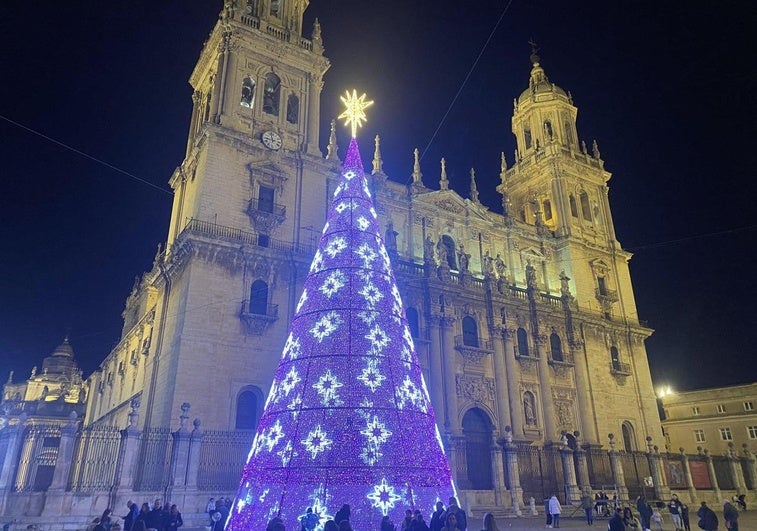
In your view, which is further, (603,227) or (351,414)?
(603,227)

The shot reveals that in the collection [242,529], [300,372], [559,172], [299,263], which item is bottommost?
[242,529]

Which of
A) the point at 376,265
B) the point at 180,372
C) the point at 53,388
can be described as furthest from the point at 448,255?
the point at 53,388

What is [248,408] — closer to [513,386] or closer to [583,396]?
[513,386]

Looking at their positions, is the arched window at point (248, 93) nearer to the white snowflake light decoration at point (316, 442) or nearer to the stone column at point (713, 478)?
the white snowflake light decoration at point (316, 442)

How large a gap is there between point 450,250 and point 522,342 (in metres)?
6.44

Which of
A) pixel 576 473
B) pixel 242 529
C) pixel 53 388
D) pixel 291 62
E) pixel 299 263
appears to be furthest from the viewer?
pixel 53 388

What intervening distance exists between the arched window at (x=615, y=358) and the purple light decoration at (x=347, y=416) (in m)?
25.6

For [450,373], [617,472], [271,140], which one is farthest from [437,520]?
[271,140]

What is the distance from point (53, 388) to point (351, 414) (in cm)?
6254

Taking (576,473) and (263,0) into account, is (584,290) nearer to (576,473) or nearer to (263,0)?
(576,473)

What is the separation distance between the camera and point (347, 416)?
9.76 meters

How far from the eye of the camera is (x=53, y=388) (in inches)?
2379

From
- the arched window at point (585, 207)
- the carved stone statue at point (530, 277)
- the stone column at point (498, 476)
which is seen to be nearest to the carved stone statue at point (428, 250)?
the carved stone statue at point (530, 277)

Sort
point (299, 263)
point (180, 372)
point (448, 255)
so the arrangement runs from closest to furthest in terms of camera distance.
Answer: point (180, 372) < point (299, 263) < point (448, 255)
